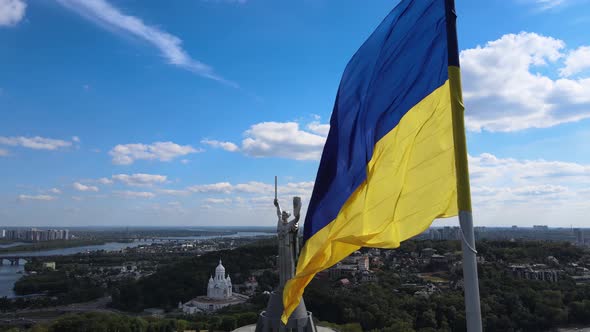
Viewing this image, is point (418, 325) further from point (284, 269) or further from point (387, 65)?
point (387, 65)

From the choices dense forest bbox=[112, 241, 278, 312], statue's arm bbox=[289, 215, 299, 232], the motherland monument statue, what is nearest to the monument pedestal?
the motherland monument statue

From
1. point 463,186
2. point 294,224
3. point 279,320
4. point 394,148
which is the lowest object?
point 279,320

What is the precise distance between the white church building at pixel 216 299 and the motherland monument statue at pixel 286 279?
145 ft

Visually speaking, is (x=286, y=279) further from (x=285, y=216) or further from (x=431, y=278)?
(x=431, y=278)

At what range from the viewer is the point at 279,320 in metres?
10.5

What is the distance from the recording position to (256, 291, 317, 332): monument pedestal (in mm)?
10383

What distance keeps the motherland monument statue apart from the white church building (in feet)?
145

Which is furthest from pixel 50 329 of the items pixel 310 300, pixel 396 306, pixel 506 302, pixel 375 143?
pixel 506 302

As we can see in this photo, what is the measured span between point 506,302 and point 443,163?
43.0 metres

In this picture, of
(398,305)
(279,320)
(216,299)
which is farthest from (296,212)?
(216,299)

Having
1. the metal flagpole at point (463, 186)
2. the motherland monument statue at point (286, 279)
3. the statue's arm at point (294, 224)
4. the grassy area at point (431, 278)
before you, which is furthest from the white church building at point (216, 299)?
the metal flagpole at point (463, 186)

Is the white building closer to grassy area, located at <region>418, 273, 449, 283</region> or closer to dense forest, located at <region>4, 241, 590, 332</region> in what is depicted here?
dense forest, located at <region>4, 241, 590, 332</region>

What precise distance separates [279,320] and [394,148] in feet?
23.0

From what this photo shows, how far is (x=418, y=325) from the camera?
36344mm
